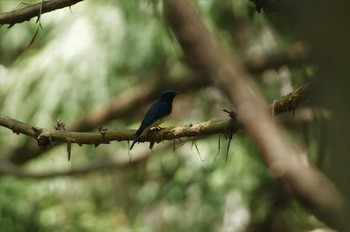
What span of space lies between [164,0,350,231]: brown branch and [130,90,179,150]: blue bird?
2959 millimetres

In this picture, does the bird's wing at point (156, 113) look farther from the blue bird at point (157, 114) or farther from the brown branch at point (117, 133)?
the brown branch at point (117, 133)

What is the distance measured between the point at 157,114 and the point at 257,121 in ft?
13.1

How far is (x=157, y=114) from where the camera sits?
5043 mm

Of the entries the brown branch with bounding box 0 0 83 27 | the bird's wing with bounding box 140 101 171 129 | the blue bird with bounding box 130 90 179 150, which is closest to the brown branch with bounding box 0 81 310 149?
the blue bird with bounding box 130 90 179 150

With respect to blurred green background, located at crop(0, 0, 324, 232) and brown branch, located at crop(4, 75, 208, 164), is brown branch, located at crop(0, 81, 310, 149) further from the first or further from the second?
brown branch, located at crop(4, 75, 208, 164)

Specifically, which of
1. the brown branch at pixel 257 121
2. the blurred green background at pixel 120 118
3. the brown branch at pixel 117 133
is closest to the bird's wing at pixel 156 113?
the brown branch at pixel 117 133

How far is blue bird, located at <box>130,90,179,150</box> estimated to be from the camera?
Result: 440 centimetres

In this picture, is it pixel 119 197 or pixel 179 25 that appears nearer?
pixel 179 25

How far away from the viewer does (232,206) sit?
29.4ft

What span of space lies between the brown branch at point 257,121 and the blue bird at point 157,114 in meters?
2.96

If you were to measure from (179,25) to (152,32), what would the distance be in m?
7.15

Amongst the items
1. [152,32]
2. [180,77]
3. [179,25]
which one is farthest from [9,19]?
[180,77]

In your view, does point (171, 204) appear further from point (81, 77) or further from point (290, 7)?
point (290, 7)

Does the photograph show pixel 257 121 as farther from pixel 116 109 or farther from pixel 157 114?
pixel 116 109
